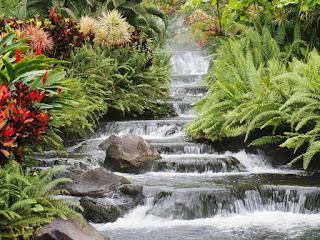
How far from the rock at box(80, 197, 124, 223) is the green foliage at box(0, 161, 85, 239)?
949 millimetres

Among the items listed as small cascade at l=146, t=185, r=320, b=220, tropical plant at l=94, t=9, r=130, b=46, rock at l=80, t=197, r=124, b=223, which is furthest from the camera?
tropical plant at l=94, t=9, r=130, b=46

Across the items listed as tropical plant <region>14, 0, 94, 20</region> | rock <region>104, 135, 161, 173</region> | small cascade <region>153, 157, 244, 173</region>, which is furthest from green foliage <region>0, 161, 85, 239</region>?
tropical plant <region>14, 0, 94, 20</region>

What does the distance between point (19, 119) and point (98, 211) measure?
172 centimetres

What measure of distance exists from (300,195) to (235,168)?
5.11ft

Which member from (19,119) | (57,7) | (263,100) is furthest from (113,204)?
(57,7)

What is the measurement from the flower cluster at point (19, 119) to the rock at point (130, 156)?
2.66 meters

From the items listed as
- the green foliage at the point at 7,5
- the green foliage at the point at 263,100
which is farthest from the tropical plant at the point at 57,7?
the green foliage at the point at 263,100

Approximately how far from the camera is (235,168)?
677cm

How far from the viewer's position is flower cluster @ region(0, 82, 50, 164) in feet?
12.3

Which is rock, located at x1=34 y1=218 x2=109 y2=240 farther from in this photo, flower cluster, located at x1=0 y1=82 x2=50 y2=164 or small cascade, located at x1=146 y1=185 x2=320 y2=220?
small cascade, located at x1=146 y1=185 x2=320 y2=220

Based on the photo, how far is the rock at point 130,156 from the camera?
671 cm

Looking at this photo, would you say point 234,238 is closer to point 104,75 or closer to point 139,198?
point 139,198

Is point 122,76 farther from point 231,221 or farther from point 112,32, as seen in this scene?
point 231,221

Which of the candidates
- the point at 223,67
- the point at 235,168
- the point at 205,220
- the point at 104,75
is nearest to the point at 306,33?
the point at 223,67
